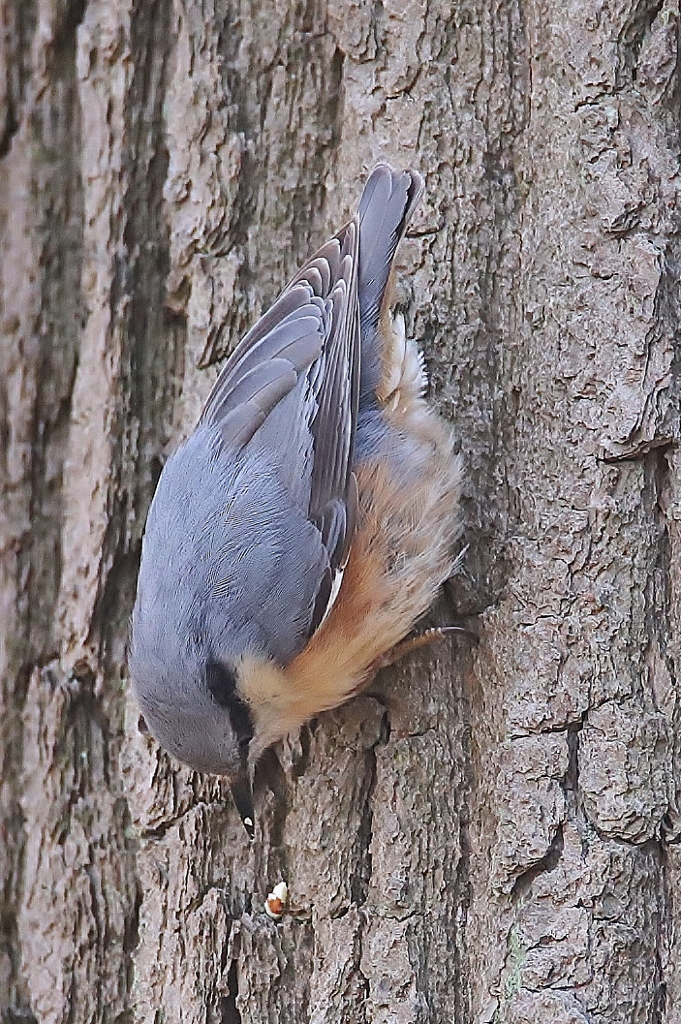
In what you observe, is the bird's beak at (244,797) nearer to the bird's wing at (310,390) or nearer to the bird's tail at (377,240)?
the bird's wing at (310,390)

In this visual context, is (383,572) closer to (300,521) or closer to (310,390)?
(300,521)

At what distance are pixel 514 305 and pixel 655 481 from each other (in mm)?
540

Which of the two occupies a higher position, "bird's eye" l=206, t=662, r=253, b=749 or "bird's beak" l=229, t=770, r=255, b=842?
"bird's eye" l=206, t=662, r=253, b=749

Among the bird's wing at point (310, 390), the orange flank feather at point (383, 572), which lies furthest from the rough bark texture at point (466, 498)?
the bird's wing at point (310, 390)

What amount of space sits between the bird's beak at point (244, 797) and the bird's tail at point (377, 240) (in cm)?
96

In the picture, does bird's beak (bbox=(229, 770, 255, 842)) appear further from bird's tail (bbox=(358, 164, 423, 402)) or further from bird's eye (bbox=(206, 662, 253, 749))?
bird's tail (bbox=(358, 164, 423, 402))

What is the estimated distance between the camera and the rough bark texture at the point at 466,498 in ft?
8.43

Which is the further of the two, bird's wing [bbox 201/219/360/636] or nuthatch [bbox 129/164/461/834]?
bird's wing [bbox 201/219/360/636]

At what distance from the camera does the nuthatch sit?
2.69 metres

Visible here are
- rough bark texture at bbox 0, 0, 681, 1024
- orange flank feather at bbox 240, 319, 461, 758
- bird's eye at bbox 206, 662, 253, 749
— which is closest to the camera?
rough bark texture at bbox 0, 0, 681, 1024

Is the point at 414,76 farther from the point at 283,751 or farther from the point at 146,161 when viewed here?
the point at 283,751

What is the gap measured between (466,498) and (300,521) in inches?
15.2

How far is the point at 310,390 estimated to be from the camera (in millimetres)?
2926

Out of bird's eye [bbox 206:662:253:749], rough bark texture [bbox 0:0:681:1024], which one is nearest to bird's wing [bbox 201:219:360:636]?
rough bark texture [bbox 0:0:681:1024]
